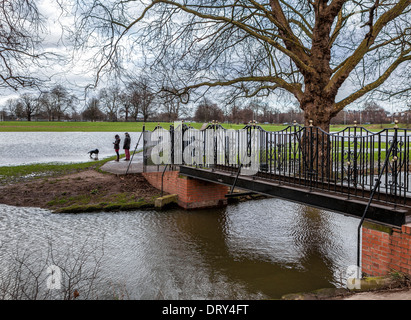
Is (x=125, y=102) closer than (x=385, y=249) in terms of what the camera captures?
No

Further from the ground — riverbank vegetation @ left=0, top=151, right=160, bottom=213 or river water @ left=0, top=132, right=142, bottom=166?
river water @ left=0, top=132, right=142, bottom=166

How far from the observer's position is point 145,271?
19.1ft

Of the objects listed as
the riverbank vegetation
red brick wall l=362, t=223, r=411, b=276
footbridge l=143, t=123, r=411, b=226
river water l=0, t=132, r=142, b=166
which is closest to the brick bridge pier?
red brick wall l=362, t=223, r=411, b=276

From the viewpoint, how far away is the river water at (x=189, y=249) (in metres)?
5.32

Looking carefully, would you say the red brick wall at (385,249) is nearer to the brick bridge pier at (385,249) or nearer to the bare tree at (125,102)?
the brick bridge pier at (385,249)

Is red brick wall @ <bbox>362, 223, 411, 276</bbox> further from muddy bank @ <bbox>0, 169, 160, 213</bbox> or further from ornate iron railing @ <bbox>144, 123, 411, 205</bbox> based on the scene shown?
muddy bank @ <bbox>0, 169, 160, 213</bbox>

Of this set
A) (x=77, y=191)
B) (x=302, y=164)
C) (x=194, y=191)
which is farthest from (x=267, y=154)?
(x=77, y=191)

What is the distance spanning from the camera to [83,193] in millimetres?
11609

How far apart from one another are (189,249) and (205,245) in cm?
45

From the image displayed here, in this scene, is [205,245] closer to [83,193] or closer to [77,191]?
[83,193]

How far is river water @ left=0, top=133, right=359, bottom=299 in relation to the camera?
17.5 feet

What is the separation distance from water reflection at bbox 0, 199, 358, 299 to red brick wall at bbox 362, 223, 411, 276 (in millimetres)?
901

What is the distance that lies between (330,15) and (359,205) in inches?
261

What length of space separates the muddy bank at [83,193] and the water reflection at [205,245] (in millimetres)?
632
